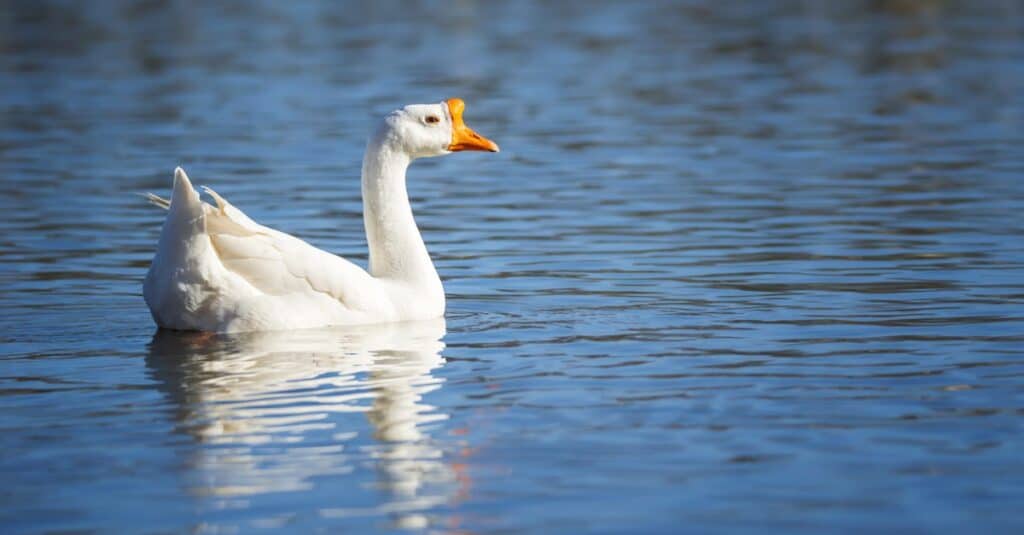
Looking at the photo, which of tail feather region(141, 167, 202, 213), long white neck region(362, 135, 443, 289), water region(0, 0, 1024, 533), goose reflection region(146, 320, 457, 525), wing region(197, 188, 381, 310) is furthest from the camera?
long white neck region(362, 135, 443, 289)

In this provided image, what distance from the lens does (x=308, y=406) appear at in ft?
32.1

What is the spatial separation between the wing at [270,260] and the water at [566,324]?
404mm

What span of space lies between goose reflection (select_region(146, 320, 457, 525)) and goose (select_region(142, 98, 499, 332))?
0.14 meters

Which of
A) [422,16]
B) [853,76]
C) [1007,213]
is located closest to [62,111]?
[853,76]

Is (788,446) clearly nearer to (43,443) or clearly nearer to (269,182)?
(43,443)

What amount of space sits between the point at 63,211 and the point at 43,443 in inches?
428

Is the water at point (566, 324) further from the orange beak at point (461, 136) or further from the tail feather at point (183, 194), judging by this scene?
the orange beak at point (461, 136)

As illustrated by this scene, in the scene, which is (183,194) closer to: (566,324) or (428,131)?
(428,131)

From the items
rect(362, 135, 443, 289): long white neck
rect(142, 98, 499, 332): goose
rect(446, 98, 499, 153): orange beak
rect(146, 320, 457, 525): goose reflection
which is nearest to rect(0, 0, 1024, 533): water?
rect(146, 320, 457, 525): goose reflection

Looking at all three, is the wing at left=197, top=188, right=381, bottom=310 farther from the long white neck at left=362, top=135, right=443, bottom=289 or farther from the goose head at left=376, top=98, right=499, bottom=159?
the goose head at left=376, top=98, right=499, bottom=159

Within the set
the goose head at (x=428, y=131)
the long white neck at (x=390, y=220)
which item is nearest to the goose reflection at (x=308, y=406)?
the long white neck at (x=390, y=220)

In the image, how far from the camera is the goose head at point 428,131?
43.0ft

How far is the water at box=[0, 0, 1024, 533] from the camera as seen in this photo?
7969mm

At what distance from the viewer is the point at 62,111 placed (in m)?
30.7
